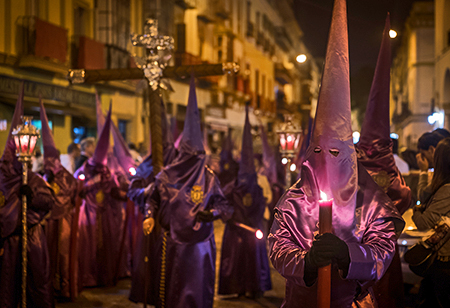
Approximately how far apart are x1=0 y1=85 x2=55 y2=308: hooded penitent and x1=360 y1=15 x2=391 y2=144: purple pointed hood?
3.64m

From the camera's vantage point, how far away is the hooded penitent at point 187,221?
195 inches

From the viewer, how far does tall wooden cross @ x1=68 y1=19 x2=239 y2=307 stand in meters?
5.33

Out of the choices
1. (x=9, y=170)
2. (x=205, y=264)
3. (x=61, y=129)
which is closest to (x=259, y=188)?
(x=205, y=264)

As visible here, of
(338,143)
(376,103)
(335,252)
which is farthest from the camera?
(376,103)

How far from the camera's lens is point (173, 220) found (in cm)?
499

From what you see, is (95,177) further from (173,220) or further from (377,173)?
(377,173)

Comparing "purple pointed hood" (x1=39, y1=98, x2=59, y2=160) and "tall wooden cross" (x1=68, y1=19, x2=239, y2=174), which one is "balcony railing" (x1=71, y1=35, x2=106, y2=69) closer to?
"purple pointed hood" (x1=39, y1=98, x2=59, y2=160)

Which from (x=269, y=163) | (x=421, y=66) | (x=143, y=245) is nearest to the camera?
(x=143, y=245)

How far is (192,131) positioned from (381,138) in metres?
2.00

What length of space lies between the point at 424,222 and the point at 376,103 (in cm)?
114

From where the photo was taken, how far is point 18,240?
16.6ft

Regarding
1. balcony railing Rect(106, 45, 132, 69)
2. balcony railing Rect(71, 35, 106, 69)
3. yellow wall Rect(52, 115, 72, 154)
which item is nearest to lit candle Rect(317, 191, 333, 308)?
yellow wall Rect(52, 115, 72, 154)

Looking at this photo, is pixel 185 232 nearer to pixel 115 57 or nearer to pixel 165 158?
pixel 165 158

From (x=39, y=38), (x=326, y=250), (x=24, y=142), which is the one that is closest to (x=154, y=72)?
(x=24, y=142)
